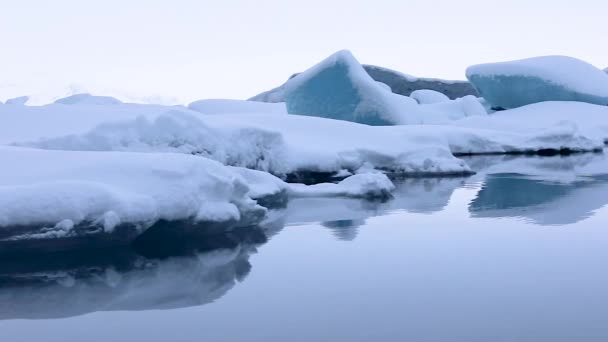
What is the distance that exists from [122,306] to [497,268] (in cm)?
196

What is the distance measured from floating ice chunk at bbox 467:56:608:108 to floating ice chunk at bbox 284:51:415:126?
8890mm

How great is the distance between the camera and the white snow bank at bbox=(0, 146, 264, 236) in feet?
11.4

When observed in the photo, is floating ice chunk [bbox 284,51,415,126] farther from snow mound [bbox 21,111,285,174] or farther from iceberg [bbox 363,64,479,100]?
iceberg [bbox 363,64,479,100]

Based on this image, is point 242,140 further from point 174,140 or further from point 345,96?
point 345,96

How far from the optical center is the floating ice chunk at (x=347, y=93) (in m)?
15.9

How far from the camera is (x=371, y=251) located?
4012 mm

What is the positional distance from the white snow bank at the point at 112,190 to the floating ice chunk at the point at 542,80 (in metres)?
21.0

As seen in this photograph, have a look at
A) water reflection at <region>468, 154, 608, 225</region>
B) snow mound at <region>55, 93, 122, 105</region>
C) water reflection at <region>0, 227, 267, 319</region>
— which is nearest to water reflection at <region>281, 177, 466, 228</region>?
water reflection at <region>468, 154, 608, 225</region>

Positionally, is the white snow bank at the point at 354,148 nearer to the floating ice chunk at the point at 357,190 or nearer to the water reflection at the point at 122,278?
the floating ice chunk at the point at 357,190

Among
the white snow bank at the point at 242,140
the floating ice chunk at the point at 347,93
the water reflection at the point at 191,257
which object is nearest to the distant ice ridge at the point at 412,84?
the floating ice chunk at the point at 347,93

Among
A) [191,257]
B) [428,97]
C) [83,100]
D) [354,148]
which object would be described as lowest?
[191,257]

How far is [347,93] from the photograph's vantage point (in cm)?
1614

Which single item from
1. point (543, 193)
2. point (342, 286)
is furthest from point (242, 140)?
point (342, 286)

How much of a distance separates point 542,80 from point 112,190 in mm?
22341
